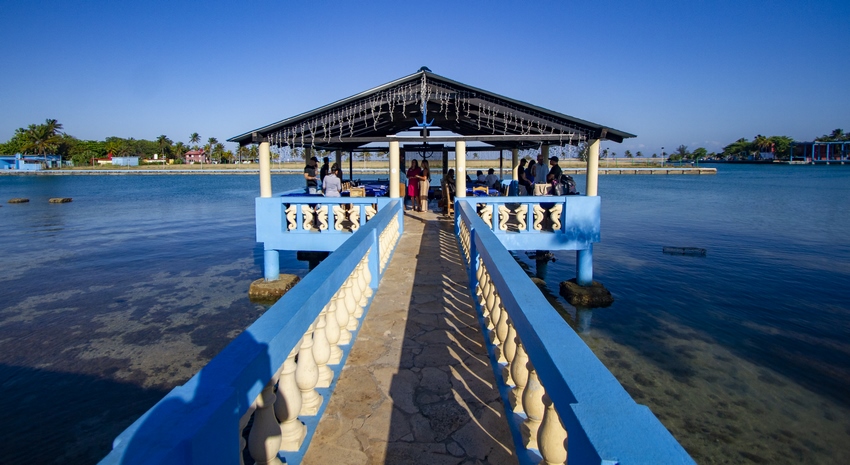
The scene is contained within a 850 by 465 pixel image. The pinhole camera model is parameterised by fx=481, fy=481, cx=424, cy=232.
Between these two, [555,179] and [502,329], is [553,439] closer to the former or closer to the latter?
[502,329]

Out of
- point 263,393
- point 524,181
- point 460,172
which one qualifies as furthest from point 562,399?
point 524,181

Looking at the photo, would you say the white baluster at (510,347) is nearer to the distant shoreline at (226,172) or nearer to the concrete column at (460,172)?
the concrete column at (460,172)

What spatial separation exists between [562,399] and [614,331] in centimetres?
986

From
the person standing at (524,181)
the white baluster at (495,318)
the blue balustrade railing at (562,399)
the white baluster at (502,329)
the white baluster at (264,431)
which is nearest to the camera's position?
the blue balustrade railing at (562,399)

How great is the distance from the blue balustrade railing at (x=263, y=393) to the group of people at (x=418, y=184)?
10996 millimetres

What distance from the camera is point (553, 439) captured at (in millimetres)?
2066

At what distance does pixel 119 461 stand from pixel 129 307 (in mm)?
13505

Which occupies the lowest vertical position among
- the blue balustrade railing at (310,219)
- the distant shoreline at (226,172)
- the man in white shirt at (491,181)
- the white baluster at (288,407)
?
the white baluster at (288,407)

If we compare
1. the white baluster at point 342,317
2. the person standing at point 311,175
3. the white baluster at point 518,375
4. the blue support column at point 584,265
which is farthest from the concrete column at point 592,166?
the white baluster at point 518,375

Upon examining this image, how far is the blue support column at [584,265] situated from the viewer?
11.2 meters

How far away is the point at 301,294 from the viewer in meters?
2.94

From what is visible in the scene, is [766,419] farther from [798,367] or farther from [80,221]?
[80,221]

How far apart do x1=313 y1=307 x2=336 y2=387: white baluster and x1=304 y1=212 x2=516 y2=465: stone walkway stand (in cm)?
20

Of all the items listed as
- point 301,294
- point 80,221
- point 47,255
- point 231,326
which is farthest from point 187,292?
point 80,221
